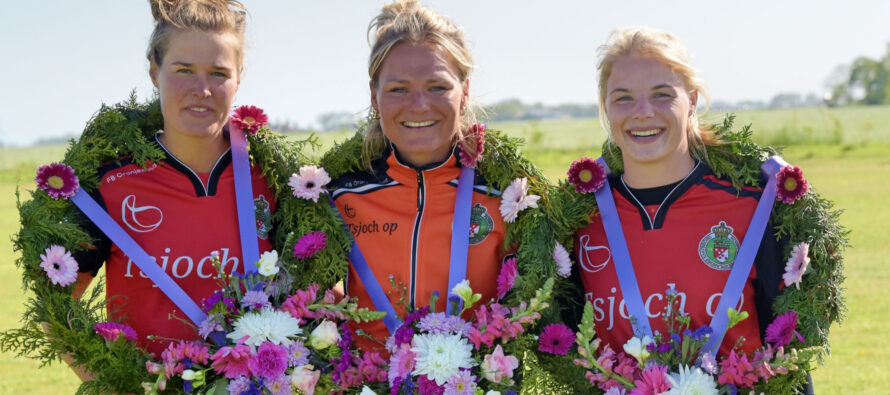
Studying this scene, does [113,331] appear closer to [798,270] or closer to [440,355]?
[440,355]

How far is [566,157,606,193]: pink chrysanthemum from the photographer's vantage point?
366 cm

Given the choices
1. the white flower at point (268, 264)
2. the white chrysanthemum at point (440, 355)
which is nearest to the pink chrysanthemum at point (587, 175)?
the white chrysanthemum at point (440, 355)

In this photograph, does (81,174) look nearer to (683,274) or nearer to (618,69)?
(618,69)

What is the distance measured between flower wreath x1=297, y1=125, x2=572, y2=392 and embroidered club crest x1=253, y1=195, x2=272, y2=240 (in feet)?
0.77

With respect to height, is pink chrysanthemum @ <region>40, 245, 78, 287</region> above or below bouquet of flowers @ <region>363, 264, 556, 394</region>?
above

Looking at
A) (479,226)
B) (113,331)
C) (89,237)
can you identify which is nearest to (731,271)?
(479,226)

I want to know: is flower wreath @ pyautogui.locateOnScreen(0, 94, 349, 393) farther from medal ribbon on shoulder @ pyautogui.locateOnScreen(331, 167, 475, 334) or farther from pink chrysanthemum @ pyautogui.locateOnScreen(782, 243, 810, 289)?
pink chrysanthemum @ pyautogui.locateOnScreen(782, 243, 810, 289)

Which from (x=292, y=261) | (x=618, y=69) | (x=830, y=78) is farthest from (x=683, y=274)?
(x=830, y=78)

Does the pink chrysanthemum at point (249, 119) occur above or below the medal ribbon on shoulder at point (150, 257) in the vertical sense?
above

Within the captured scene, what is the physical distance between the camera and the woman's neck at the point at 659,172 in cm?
357

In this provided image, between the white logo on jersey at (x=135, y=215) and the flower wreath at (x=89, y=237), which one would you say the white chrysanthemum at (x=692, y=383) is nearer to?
the flower wreath at (x=89, y=237)

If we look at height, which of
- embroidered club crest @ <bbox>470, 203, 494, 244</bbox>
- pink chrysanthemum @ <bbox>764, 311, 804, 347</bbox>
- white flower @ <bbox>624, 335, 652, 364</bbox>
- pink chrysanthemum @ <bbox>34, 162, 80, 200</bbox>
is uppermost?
pink chrysanthemum @ <bbox>34, 162, 80, 200</bbox>

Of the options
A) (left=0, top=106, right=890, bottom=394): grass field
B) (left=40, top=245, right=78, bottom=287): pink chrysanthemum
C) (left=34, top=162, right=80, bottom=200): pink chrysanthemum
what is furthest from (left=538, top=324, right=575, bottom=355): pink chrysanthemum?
(left=34, top=162, right=80, bottom=200): pink chrysanthemum

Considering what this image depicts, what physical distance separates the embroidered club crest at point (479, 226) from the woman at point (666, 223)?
0.49 m
